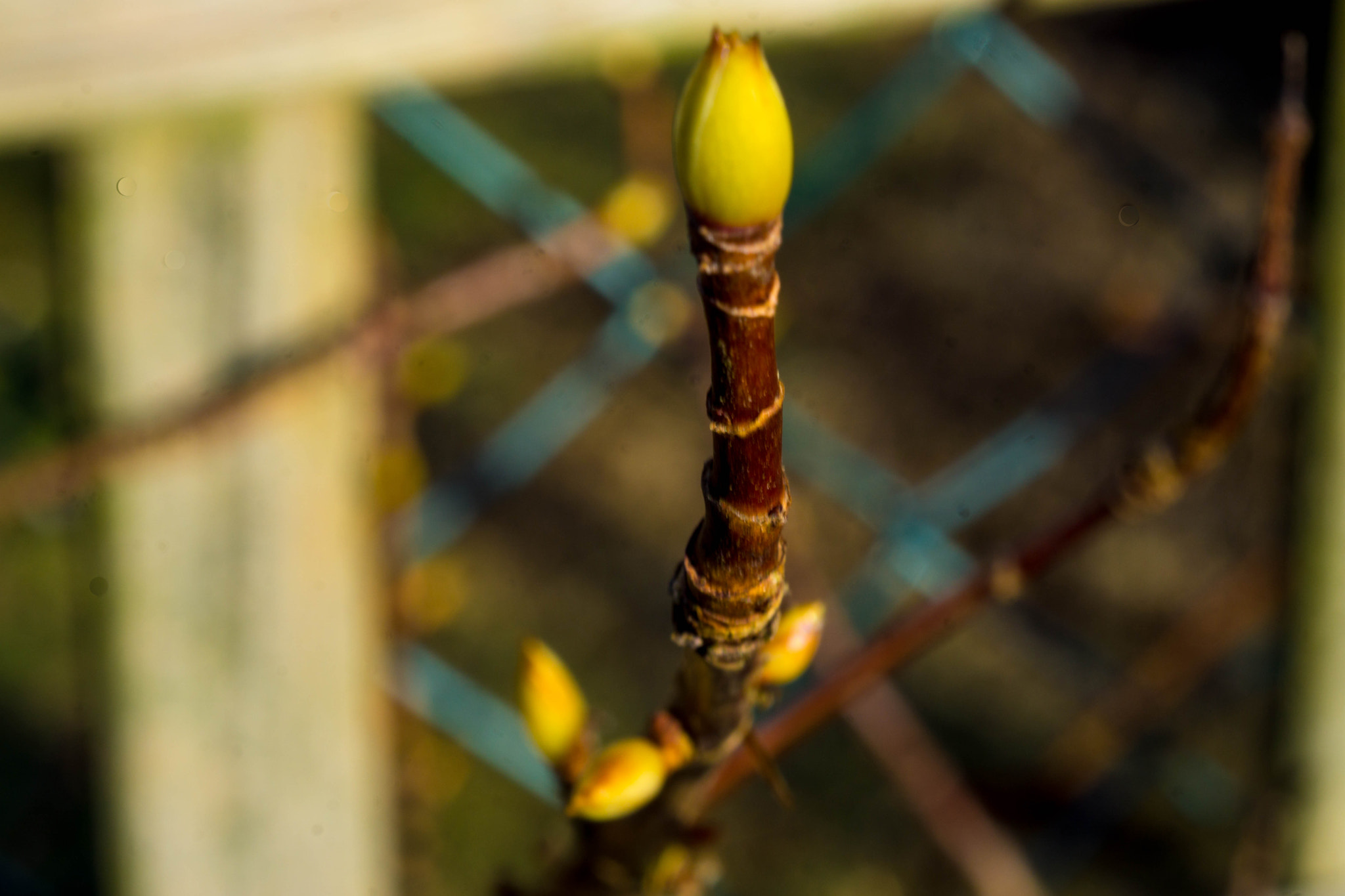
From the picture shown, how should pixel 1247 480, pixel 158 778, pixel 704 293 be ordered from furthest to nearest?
1. pixel 1247 480
2. pixel 158 778
3. pixel 704 293

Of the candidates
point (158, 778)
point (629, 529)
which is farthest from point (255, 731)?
point (629, 529)

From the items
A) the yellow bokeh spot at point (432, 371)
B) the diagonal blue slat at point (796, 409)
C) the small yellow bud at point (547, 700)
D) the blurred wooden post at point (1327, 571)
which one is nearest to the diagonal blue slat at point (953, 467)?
the diagonal blue slat at point (796, 409)

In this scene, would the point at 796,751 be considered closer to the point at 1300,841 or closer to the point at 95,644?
the point at 1300,841

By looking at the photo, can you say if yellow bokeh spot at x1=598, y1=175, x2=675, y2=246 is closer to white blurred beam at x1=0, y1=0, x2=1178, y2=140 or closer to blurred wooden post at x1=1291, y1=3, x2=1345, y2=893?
white blurred beam at x1=0, y1=0, x2=1178, y2=140

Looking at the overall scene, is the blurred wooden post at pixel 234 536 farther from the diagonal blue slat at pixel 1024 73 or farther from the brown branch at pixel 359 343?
the diagonal blue slat at pixel 1024 73

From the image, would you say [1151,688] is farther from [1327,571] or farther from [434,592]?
[434,592]

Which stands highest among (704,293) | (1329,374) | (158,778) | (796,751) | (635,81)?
(704,293)
